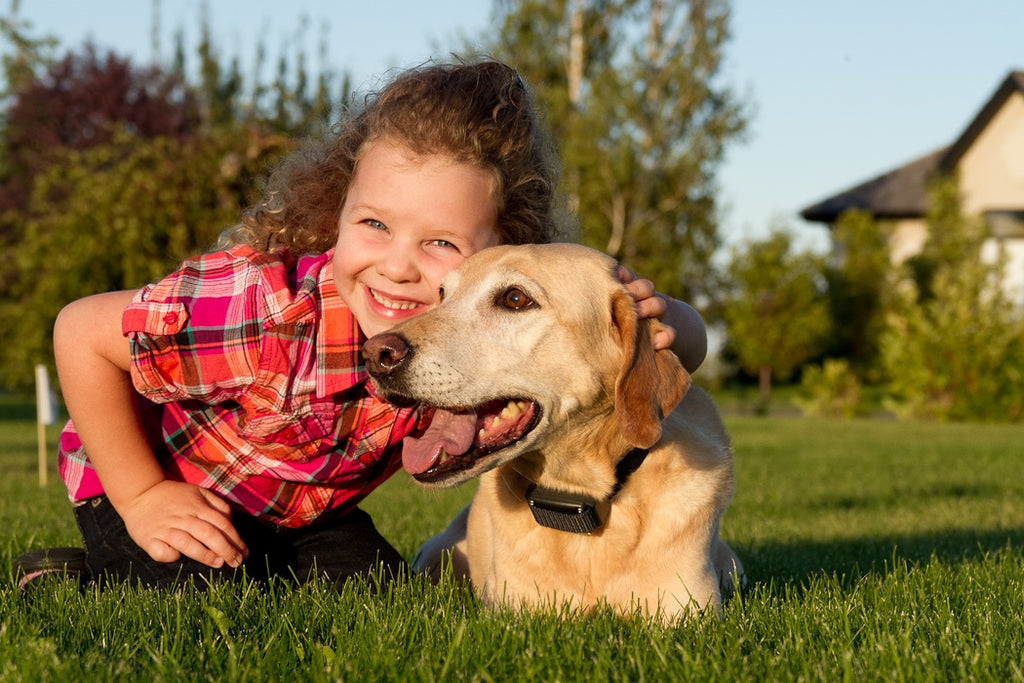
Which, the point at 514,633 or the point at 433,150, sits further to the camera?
the point at 433,150

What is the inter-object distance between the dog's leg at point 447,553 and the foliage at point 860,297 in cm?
2549

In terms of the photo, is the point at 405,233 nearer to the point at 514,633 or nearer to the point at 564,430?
the point at 564,430

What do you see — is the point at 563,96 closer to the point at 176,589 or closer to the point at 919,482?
the point at 919,482

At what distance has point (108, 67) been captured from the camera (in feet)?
114

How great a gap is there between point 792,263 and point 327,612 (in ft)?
80.7

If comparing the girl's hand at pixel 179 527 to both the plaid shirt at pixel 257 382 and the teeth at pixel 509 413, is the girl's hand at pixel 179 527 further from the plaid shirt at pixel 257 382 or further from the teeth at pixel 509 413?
the teeth at pixel 509 413

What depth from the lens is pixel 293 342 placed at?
3721mm

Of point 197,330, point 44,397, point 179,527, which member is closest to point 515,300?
point 197,330

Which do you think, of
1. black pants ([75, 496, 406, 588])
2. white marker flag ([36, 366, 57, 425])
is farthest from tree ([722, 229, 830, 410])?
black pants ([75, 496, 406, 588])

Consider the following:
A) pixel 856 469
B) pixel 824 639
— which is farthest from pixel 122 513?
pixel 856 469

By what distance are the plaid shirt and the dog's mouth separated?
1.99 feet

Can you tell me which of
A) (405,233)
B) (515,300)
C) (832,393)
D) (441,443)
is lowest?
(832,393)

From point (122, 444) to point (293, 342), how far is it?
0.76 meters

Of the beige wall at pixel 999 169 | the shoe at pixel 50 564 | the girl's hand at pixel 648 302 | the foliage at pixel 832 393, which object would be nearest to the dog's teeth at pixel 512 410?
the girl's hand at pixel 648 302
